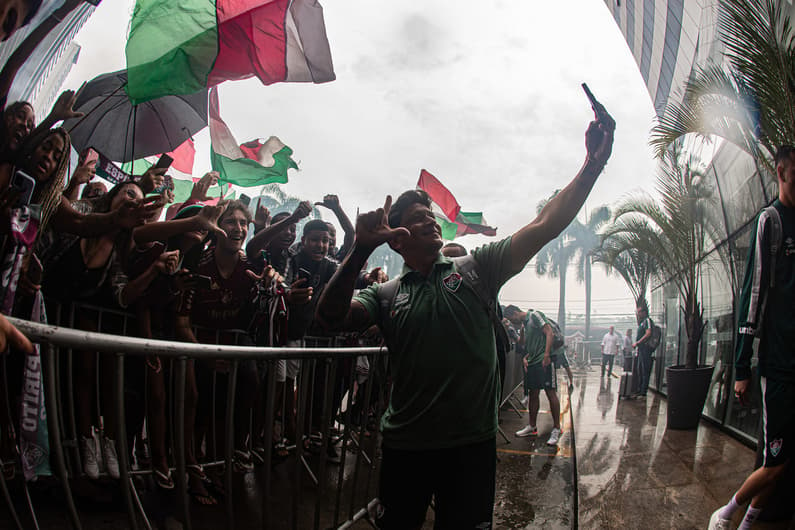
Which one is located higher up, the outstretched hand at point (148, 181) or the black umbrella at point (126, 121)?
the black umbrella at point (126, 121)

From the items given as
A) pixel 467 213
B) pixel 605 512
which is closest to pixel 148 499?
pixel 605 512

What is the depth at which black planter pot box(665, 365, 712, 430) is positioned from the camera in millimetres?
6211

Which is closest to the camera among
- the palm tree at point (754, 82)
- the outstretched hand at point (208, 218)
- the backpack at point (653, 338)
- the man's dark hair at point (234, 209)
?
the outstretched hand at point (208, 218)

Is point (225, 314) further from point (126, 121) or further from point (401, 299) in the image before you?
point (126, 121)

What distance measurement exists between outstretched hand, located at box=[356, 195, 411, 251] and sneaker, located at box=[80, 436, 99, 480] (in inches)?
77.0

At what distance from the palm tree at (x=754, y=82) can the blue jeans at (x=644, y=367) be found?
684cm

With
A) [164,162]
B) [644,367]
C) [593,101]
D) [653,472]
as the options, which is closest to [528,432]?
[653,472]

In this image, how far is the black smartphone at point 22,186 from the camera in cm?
225

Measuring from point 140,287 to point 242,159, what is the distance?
3.30 m

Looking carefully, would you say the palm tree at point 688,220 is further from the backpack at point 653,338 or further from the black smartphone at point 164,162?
the black smartphone at point 164,162

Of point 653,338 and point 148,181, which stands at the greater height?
point 148,181

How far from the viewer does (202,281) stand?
10.3 ft

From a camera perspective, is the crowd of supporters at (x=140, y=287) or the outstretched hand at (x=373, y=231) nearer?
the outstretched hand at (x=373, y=231)

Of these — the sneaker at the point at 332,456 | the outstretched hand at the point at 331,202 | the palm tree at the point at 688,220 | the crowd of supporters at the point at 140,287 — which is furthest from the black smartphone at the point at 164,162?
the palm tree at the point at 688,220
